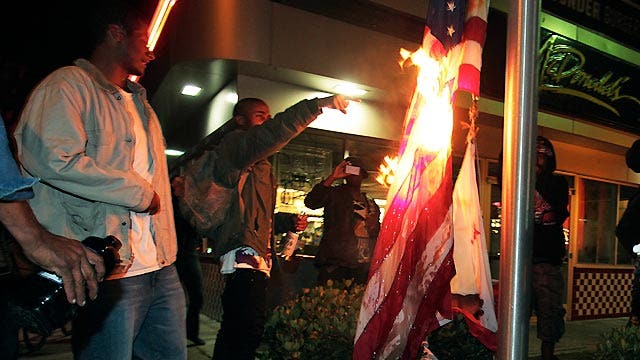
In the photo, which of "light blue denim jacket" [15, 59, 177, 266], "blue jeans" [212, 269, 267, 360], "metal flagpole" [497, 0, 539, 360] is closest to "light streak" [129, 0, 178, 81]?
"blue jeans" [212, 269, 267, 360]

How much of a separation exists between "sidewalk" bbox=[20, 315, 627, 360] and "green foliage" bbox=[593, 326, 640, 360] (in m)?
0.34

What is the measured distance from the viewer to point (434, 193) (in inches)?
120

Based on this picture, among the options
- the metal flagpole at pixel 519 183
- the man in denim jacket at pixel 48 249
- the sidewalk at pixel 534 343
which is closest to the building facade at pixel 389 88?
the sidewalk at pixel 534 343

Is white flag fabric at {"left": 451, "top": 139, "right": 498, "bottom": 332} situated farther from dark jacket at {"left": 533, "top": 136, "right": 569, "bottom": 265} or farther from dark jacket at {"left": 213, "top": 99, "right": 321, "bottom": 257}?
dark jacket at {"left": 533, "top": 136, "right": 569, "bottom": 265}

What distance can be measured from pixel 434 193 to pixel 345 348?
114 centimetres

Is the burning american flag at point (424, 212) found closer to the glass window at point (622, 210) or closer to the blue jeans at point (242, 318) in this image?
the blue jeans at point (242, 318)

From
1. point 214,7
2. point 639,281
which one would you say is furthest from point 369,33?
point 639,281

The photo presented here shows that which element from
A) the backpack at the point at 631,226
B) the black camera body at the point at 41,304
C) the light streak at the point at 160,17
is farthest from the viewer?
the light streak at the point at 160,17

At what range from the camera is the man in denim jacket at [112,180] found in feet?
7.18

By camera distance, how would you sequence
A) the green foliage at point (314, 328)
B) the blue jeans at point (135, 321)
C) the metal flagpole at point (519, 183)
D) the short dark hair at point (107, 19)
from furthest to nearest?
the green foliage at point (314, 328) → the short dark hair at point (107, 19) → the blue jeans at point (135, 321) → the metal flagpole at point (519, 183)

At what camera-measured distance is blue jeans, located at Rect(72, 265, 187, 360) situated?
2.30m

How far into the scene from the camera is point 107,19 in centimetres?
262

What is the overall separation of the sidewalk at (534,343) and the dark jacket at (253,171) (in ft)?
8.20

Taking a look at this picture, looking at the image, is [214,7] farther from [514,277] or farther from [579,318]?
[579,318]
